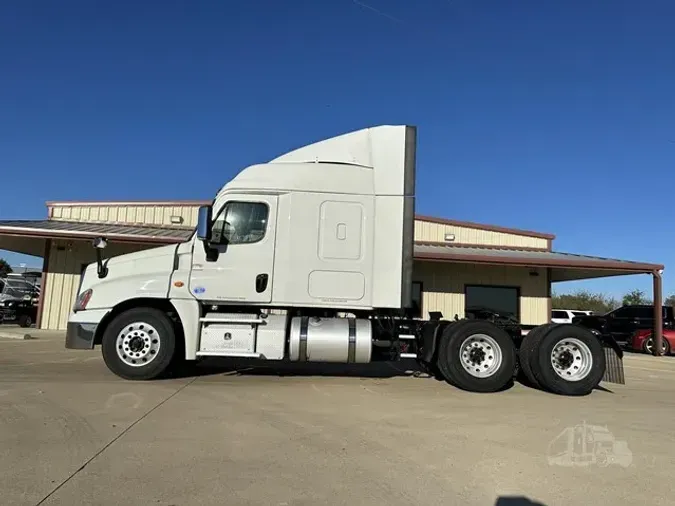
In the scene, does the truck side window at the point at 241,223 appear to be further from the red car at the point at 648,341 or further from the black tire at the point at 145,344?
the red car at the point at 648,341

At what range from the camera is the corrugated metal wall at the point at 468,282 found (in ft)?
63.3

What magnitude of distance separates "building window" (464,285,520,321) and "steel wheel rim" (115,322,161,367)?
13.7 m

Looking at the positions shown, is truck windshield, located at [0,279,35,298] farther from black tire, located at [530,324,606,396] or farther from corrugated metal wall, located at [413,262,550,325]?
black tire, located at [530,324,606,396]

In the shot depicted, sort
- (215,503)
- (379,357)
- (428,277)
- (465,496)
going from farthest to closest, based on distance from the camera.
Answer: (428,277) → (379,357) → (465,496) → (215,503)

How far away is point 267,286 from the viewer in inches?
324

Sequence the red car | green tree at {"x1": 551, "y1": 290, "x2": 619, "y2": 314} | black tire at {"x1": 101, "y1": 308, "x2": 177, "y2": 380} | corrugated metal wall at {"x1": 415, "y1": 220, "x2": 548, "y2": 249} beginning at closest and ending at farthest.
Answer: black tire at {"x1": 101, "y1": 308, "x2": 177, "y2": 380} → the red car → corrugated metal wall at {"x1": 415, "y1": 220, "x2": 548, "y2": 249} → green tree at {"x1": 551, "y1": 290, "x2": 619, "y2": 314}

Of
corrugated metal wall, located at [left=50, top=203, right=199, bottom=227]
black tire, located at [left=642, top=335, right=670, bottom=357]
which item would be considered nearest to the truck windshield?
corrugated metal wall, located at [left=50, top=203, right=199, bottom=227]

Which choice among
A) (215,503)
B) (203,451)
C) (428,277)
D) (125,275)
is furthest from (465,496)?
(428,277)

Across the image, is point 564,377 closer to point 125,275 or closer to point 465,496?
point 465,496

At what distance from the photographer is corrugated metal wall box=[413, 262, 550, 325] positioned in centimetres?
1928

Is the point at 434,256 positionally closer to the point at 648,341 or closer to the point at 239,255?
the point at 648,341

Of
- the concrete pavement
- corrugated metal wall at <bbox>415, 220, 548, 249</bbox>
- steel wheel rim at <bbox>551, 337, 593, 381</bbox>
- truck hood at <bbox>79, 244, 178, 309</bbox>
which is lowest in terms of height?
the concrete pavement

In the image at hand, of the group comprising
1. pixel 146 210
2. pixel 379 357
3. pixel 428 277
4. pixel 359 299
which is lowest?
pixel 379 357

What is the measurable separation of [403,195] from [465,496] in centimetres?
525
